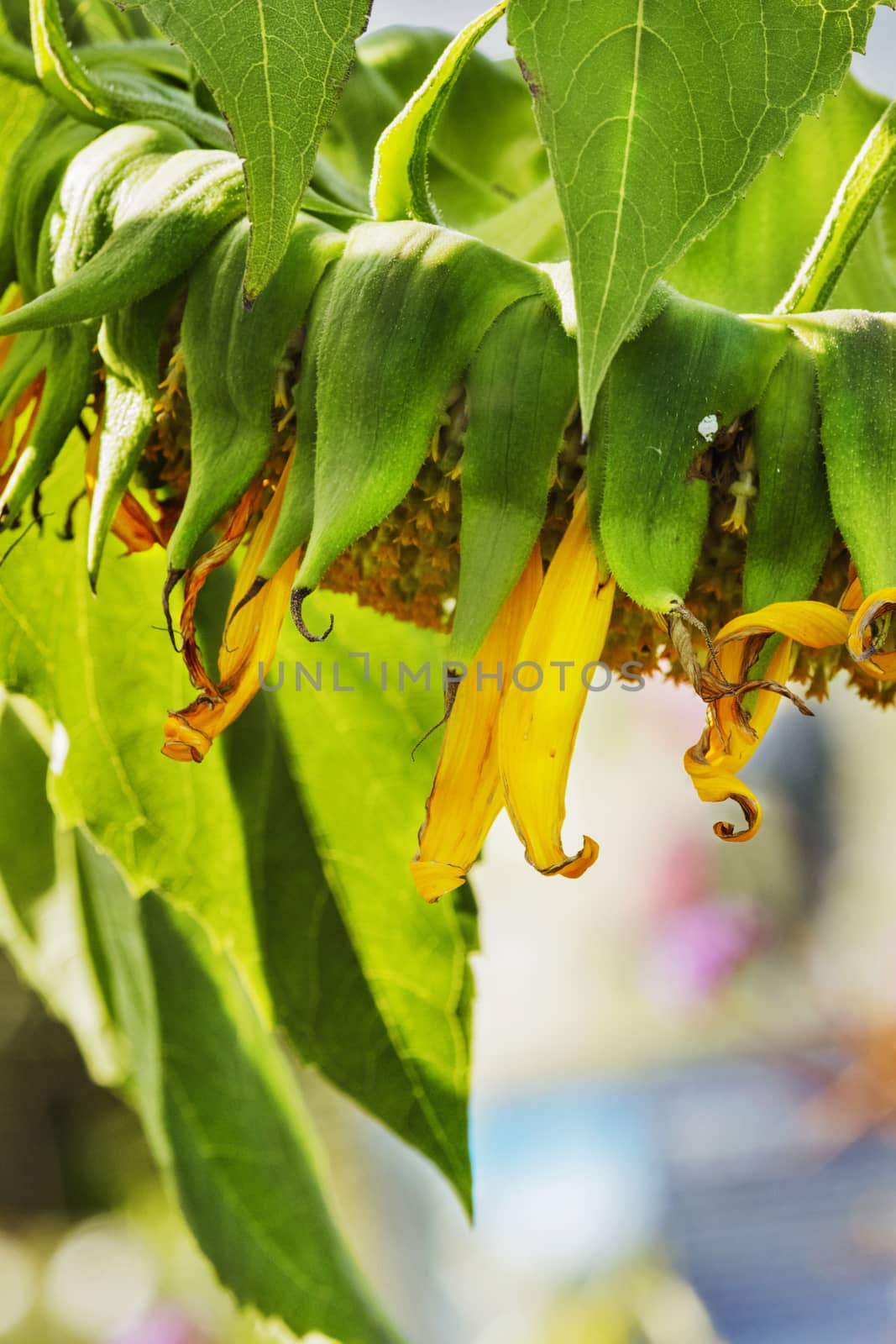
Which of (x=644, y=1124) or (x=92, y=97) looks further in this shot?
(x=644, y=1124)

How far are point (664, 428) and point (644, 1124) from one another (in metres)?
3.05

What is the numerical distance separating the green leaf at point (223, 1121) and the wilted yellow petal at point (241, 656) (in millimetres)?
257

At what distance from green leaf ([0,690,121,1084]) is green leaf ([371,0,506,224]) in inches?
12.1

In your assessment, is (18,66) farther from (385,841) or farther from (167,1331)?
(167,1331)

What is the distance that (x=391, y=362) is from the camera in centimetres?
25

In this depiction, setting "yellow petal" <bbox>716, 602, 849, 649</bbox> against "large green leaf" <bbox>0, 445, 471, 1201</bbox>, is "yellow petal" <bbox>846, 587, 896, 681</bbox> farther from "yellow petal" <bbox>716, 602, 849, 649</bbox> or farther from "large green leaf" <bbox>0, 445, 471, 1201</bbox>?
"large green leaf" <bbox>0, 445, 471, 1201</bbox>

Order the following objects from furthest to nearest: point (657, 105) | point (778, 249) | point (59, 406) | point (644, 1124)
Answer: point (644, 1124) → point (778, 249) → point (59, 406) → point (657, 105)

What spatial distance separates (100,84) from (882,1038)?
255 centimetres

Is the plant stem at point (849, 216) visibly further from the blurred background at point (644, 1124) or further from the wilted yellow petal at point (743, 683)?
the blurred background at point (644, 1124)

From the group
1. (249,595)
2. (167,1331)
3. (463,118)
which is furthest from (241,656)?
(167,1331)

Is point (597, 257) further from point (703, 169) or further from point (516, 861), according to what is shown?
point (516, 861)

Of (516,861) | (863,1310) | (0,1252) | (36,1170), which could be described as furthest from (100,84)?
(863,1310)

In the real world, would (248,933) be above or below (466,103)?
below

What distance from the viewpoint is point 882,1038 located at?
261 cm
